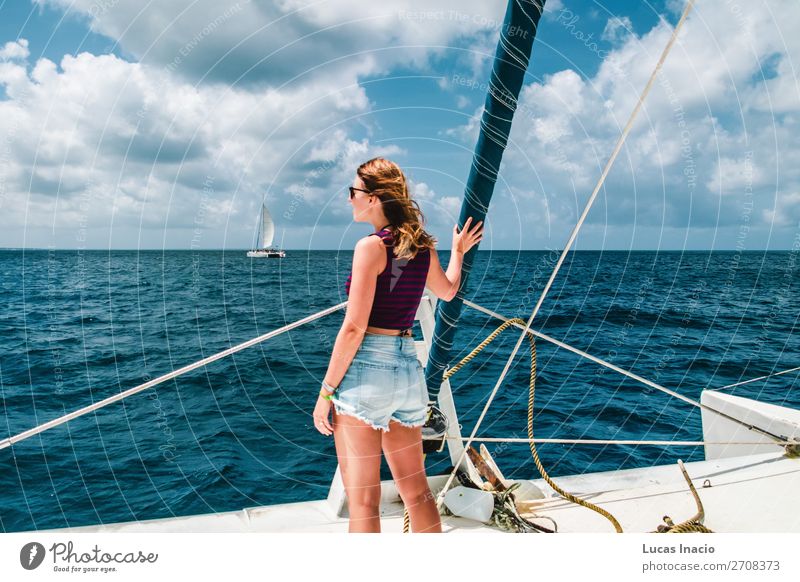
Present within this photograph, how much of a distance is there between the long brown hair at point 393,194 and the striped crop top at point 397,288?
0.04 metres

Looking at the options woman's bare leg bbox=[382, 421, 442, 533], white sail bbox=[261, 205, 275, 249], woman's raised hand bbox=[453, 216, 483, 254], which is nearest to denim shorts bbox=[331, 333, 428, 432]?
woman's bare leg bbox=[382, 421, 442, 533]

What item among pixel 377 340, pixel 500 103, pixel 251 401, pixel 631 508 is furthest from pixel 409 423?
pixel 251 401

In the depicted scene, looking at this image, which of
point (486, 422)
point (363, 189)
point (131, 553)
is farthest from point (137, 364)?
point (363, 189)

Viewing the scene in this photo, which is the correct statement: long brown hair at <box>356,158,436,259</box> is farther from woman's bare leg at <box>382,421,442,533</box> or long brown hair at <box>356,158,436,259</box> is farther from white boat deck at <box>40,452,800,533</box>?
white boat deck at <box>40,452,800,533</box>

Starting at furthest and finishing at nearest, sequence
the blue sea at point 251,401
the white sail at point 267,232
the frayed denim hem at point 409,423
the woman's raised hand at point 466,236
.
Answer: the white sail at point 267,232 < the blue sea at point 251,401 < the woman's raised hand at point 466,236 < the frayed denim hem at point 409,423

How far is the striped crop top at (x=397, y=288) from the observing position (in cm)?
164

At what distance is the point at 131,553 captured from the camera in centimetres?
177

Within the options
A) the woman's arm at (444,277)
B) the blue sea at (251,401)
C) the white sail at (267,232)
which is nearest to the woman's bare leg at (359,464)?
the woman's arm at (444,277)

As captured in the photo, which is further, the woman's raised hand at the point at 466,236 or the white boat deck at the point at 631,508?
the white boat deck at the point at 631,508

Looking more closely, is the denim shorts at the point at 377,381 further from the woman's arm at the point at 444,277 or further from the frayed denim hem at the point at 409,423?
the woman's arm at the point at 444,277

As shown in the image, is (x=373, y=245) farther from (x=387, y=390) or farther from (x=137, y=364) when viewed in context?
(x=137, y=364)

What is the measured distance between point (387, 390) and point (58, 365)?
417 inches

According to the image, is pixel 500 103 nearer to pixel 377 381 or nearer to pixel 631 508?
pixel 377 381

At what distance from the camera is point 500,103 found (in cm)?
194
